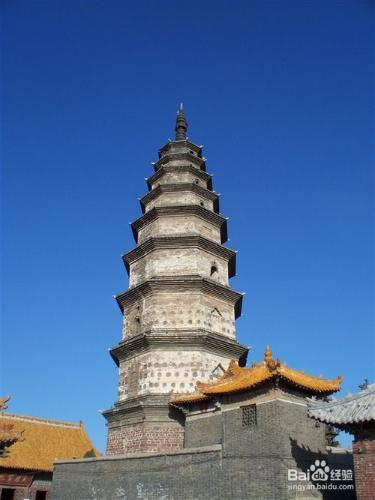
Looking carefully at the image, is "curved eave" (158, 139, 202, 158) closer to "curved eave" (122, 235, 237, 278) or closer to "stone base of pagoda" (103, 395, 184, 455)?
"curved eave" (122, 235, 237, 278)

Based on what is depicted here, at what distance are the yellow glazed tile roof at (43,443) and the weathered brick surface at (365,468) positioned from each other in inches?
660

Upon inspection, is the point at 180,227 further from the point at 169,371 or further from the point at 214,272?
the point at 169,371

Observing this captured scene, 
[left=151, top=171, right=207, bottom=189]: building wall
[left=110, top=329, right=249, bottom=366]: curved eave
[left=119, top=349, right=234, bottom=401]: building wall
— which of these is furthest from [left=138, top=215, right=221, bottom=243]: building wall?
[left=119, top=349, right=234, bottom=401]: building wall

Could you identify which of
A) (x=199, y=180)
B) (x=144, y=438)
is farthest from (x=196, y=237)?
(x=144, y=438)

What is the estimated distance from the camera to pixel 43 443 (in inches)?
969

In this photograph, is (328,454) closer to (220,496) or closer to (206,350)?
(220,496)

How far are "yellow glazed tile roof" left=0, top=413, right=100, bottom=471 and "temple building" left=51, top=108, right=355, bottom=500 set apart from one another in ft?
15.5

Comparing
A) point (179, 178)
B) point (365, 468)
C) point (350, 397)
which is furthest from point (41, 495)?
point (365, 468)

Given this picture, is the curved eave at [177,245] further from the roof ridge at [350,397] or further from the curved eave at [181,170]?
the roof ridge at [350,397]

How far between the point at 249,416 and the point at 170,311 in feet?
22.9

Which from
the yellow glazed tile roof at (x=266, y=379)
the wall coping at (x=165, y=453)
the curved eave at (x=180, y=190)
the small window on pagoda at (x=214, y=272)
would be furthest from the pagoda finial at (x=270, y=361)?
the curved eave at (x=180, y=190)

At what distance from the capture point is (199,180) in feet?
82.5

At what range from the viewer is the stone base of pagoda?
55.7 ft

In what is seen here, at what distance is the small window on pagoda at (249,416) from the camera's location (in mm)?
13352
